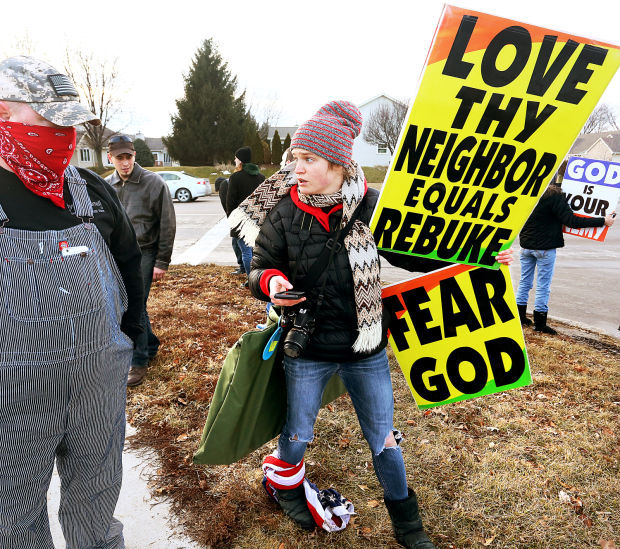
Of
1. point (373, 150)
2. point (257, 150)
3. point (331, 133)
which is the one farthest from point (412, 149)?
point (373, 150)


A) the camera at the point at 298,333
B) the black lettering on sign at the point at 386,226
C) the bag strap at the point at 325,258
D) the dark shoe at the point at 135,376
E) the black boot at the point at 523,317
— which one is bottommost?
the dark shoe at the point at 135,376

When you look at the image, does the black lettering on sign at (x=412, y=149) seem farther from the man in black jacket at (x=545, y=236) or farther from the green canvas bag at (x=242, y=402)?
the man in black jacket at (x=545, y=236)

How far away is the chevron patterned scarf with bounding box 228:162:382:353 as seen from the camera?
197 cm

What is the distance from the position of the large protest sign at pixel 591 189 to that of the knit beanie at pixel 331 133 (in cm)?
441

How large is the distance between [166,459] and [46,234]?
6.76 feet

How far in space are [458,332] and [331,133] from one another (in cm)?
129

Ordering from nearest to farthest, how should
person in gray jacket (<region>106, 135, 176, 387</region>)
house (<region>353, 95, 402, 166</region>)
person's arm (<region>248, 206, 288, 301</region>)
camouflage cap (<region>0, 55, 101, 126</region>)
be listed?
camouflage cap (<region>0, 55, 101, 126</region>) → person's arm (<region>248, 206, 288, 301</region>) → person in gray jacket (<region>106, 135, 176, 387</region>) → house (<region>353, 95, 402, 166</region>)

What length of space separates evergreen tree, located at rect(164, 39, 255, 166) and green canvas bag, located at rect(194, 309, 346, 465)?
39168 mm

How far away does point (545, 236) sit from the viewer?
5266mm

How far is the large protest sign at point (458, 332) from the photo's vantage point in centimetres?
236

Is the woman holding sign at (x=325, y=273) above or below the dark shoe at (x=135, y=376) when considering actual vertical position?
above

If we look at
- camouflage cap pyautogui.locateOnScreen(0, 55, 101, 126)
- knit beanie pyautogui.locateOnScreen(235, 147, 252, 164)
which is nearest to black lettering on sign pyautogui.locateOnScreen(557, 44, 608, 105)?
camouflage cap pyautogui.locateOnScreen(0, 55, 101, 126)

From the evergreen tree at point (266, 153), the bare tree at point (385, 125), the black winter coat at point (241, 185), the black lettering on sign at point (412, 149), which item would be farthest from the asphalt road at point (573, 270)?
the bare tree at point (385, 125)

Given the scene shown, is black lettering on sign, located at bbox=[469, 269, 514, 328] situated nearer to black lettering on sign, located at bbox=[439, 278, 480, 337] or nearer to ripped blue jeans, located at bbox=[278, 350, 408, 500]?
black lettering on sign, located at bbox=[439, 278, 480, 337]
